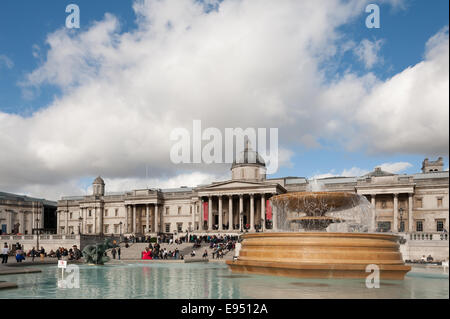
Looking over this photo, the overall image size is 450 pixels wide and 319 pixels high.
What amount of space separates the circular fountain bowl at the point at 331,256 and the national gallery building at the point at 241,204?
27.2m

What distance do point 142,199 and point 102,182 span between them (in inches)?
534

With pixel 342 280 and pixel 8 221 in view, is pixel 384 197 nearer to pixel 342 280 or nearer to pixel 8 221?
pixel 342 280

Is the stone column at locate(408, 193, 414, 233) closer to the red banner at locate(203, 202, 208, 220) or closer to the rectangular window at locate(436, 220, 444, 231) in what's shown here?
the rectangular window at locate(436, 220, 444, 231)

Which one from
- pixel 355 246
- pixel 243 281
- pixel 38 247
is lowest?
pixel 38 247

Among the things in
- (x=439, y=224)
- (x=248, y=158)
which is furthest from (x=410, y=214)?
(x=248, y=158)

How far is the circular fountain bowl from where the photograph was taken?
17.6 metres

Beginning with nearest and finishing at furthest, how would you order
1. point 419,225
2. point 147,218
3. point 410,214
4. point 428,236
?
1. point 428,236
2. point 410,214
3. point 419,225
4. point 147,218

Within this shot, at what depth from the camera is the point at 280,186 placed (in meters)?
66.6

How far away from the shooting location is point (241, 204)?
65.8 m

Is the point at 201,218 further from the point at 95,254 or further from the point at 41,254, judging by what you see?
the point at 95,254

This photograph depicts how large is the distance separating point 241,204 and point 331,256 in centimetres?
4779

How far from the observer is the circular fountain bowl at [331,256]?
17.6 meters

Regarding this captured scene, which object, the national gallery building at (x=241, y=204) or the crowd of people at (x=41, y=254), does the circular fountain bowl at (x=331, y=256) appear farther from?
the national gallery building at (x=241, y=204)
